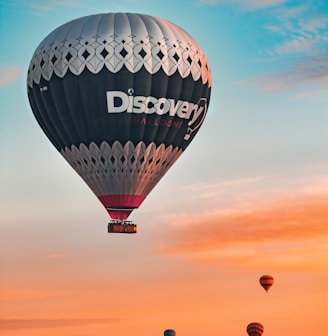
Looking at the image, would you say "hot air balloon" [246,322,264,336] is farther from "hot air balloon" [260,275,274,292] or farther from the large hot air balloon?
the large hot air balloon

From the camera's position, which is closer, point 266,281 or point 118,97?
point 118,97

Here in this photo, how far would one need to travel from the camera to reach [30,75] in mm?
73312

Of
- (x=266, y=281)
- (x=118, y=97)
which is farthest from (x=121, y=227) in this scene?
(x=266, y=281)

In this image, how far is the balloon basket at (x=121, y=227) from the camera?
237ft

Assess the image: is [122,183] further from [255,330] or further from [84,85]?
[255,330]

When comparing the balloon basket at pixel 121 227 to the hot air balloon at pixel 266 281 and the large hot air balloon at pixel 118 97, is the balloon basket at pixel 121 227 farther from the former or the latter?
the hot air balloon at pixel 266 281

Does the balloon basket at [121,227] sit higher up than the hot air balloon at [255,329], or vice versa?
the balloon basket at [121,227]

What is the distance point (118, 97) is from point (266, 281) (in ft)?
67.7

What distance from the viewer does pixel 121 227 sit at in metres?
72.3

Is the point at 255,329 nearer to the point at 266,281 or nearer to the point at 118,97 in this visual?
the point at 266,281

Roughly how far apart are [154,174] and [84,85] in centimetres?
712

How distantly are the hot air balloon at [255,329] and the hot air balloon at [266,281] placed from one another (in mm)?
2839

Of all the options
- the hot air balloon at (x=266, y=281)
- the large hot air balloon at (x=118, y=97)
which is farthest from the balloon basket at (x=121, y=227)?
the hot air balloon at (x=266, y=281)

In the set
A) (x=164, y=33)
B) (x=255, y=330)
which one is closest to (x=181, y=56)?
(x=164, y=33)
